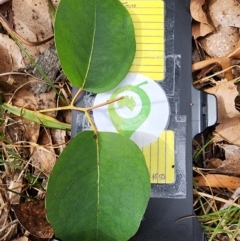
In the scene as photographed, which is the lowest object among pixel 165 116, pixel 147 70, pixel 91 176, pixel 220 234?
pixel 220 234

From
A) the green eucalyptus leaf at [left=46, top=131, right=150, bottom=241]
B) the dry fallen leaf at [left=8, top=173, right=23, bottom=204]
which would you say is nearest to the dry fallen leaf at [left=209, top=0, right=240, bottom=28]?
the green eucalyptus leaf at [left=46, top=131, right=150, bottom=241]

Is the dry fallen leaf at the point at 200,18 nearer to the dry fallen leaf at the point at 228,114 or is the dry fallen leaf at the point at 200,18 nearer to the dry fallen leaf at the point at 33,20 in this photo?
the dry fallen leaf at the point at 228,114

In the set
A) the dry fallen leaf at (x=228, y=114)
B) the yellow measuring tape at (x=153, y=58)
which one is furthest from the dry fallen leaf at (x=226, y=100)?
the yellow measuring tape at (x=153, y=58)

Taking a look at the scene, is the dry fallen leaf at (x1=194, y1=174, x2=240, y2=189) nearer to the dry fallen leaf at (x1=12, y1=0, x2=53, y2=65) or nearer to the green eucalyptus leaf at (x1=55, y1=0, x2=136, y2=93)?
the green eucalyptus leaf at (x1=55, y1=0, x2=136, y2=93)

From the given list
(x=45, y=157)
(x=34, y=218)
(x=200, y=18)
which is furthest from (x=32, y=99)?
(x=200, y=18)

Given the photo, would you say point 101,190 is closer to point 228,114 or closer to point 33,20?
point 228,114

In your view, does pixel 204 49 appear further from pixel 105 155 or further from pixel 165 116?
pixel 105 155

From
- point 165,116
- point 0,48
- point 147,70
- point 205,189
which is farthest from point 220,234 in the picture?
point 0,48
